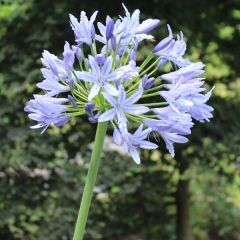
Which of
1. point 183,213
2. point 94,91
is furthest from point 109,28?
point 183,213

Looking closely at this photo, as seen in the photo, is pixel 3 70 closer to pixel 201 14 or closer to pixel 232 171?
pixel 201 14

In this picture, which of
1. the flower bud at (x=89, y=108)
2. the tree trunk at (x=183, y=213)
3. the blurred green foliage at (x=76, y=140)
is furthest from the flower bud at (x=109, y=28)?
the tree trunk at (x=183, y=213)

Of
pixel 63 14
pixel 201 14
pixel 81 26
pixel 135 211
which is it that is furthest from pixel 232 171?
pixel 81 26

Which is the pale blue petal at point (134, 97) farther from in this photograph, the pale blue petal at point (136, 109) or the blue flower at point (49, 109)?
the blue flower at point (49, 109)

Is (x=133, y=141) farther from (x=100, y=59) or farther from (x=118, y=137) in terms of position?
(x=100, y=59)

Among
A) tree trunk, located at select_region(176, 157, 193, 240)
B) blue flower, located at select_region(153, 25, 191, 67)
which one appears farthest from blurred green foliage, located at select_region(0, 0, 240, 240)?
blue flower, located at select_region(153, 25, 191, 67)

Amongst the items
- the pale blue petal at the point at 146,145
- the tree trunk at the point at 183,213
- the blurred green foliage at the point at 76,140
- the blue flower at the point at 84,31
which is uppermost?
the blue flower at the point at 84,31

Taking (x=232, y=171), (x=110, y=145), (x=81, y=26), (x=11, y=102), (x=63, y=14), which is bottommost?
(x=232, y=171)

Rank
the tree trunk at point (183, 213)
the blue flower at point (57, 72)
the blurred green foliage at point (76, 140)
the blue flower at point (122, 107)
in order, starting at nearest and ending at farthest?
1. the blue flower at point (122, 107)
2. the blue flower at point (57, 72)
3. the blurred green foliage at point (76, 140)
4. the tree trunk at point (183, 213)
